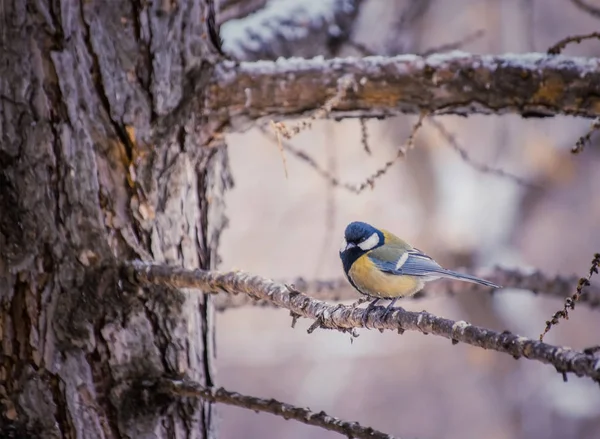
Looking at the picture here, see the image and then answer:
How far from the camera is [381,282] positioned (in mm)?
1122

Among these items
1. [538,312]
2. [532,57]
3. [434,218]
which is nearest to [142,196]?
[532,57]

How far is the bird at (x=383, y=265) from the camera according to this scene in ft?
3.66

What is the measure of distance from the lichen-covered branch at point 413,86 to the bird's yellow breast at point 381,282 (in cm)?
25

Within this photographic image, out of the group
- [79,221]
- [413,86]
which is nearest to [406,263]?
[413,86]

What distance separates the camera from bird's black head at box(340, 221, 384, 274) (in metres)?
1.17

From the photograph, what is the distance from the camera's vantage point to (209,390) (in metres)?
1.05

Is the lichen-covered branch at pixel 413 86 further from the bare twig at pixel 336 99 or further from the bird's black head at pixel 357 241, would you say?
the bird's black head at pixel 357 241

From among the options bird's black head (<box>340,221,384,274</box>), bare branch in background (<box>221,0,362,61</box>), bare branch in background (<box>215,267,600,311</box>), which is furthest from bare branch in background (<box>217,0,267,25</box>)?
bird's black head (<box>340,221,384,274</box>)

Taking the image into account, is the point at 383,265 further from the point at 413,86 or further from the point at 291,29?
the point at 291,29

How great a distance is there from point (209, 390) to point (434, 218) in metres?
3.53

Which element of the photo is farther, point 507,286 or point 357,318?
point 507,286

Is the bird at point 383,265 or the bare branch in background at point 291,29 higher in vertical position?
the bare branch in background at point 291,29

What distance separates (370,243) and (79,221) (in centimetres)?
46

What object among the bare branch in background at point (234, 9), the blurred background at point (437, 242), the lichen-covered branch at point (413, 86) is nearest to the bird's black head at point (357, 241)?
the lichen-covered branch at point (413, 86)
